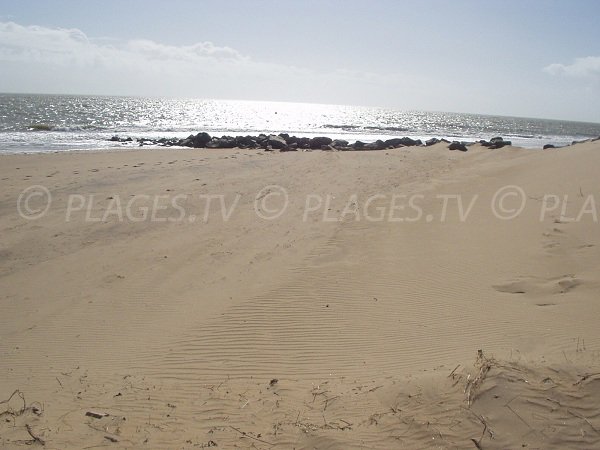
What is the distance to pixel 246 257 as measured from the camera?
7547mm

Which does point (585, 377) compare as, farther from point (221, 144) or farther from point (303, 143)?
point (303, 143)

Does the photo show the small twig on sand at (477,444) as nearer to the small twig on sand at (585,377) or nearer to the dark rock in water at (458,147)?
the small twig on sand at (585,377)

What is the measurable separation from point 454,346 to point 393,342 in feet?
2.03

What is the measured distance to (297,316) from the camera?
18.2 feet

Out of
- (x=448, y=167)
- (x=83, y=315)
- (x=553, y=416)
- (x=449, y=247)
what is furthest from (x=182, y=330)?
(x=448, y=167)

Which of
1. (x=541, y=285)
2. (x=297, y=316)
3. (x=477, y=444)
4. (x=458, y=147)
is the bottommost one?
(x=297, y=316)

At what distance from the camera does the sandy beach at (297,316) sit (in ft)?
10.9

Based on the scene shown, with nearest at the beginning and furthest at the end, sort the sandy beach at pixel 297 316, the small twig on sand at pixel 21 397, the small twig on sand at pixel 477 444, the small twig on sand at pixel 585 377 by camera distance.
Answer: the small twig on sand at pixel 477 444 < the small twig on sand at pixel 585 377 < the sandy beach at pixel 297 316 < the small twig on sand at pixel 21 397

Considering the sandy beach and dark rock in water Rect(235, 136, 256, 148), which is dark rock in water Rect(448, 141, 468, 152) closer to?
dark rock in water Rect(235, 136, 256, 148)

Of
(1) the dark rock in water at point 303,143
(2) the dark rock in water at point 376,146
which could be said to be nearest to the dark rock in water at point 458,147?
(2) the dark rock in water at point 376,146

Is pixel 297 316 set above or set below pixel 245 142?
below

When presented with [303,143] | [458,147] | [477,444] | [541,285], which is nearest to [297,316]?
[477,444]

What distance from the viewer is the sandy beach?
3309mm

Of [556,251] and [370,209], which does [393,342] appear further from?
[370,209]
